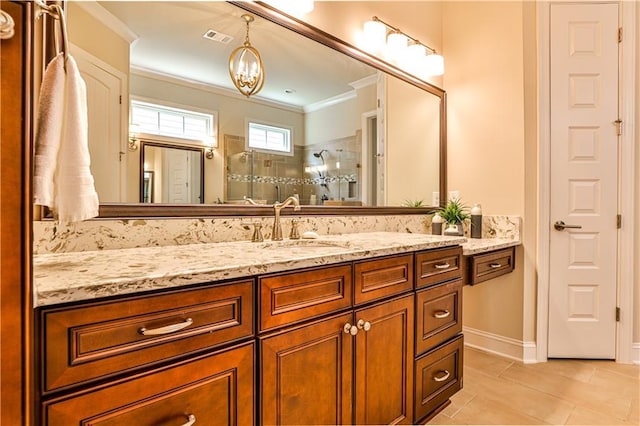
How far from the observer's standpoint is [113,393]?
74cm

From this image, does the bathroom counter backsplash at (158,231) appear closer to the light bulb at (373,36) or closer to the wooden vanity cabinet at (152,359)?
the wooden vanity cabinet at (152,359)

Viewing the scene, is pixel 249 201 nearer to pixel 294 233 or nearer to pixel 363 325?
pixel 294 233

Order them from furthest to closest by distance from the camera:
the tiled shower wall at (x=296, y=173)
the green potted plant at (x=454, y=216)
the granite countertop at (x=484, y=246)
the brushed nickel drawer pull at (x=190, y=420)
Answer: the green potted plant at (x=454, y=216) → the granite countertop at (x=484, y=246) → the tiled shower wall at (x=296, y=173) → the brushed nickel drawer pull at (x=190, y=420)

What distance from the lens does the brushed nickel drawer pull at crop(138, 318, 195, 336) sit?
2.54 feet

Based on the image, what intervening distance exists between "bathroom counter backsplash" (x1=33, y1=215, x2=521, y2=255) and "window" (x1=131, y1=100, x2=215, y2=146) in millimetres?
368

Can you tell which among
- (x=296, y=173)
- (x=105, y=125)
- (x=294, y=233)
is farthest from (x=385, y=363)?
(x=105, y=125)

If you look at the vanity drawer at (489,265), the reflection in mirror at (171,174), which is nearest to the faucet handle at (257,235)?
the reflection in mirror at (171,174)

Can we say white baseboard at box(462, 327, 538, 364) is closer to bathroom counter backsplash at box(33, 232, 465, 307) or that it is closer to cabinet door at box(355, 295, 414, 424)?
cabinet door at box(355, 295, 414, 424)

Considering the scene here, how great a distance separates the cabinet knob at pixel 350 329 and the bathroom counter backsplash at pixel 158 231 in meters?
0.65

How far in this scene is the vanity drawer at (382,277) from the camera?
4.16 feet

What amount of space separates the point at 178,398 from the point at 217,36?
1.45 m

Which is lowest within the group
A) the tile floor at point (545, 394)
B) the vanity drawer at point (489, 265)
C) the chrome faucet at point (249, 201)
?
the tile floor at point (545, 394)

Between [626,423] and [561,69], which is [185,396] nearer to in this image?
[626,423]

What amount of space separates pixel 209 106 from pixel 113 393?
1.19 meters
